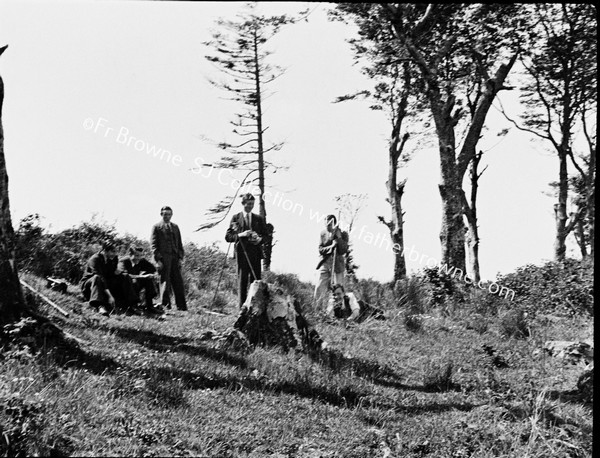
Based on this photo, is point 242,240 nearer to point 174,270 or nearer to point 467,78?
point 174,270

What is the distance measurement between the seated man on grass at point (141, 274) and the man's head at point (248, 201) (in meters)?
2.63

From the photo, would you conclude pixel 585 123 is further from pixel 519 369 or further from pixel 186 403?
pixel 186 403

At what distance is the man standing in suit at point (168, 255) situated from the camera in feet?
39.3

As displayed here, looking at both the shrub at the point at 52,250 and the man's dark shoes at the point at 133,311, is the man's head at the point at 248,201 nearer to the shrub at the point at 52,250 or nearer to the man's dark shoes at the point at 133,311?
the man's dark shoes at the point at 133,311

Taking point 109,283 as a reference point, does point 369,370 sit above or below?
below

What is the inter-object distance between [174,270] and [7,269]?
5.86 meters

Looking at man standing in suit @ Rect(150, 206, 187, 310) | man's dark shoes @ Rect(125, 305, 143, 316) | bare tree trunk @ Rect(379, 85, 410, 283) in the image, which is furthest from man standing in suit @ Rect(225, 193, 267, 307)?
bare tree trunk @ Rect(379, 85, 410, 283)

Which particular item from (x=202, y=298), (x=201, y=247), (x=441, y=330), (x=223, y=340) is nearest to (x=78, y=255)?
(x=202, y=298)

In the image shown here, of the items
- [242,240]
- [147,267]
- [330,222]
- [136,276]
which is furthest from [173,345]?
[330,222]

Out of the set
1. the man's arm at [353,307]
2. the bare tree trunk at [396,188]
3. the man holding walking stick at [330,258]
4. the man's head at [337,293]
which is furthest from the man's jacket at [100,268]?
the bare tree trunk at [396,188]

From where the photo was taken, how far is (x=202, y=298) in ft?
45.0

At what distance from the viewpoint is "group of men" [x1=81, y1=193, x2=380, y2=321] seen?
1027 centimetres

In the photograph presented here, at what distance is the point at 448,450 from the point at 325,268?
7.40 m

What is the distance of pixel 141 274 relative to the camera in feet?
37.8
